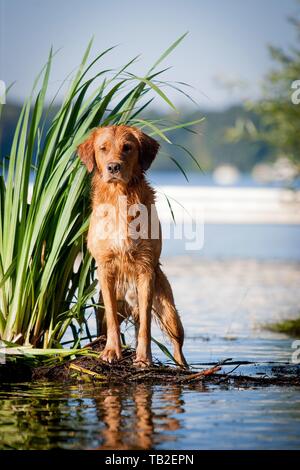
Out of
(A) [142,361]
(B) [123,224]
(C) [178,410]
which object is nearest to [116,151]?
(B) [123,224]

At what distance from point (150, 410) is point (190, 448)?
0.83 metres

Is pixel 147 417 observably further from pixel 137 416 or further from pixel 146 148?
pixel 146 148

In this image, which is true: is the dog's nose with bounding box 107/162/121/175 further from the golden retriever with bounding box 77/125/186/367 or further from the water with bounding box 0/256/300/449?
the water with bounding box 0/256/300/449

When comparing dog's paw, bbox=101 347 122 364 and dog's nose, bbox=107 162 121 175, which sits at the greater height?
dog's nose, bbox=107 162 121 175

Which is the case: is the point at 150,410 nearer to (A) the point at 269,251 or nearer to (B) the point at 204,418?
(B) the point at 204,418

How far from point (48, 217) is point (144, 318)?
81cm

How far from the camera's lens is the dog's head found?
5812 millimetres

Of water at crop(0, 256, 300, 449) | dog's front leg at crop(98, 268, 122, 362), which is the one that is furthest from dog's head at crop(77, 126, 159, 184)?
water at crop(0, 256, 300, 449)

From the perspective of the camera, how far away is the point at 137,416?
15.7ft

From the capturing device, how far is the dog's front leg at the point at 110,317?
5.99 metres

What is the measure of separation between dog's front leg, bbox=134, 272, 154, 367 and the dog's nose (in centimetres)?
65

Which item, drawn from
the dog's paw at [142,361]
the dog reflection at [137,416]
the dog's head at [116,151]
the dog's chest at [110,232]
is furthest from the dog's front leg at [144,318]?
the dog's head at [116,151]
